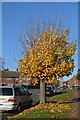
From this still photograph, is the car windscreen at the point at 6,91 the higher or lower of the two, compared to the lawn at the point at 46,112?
higher

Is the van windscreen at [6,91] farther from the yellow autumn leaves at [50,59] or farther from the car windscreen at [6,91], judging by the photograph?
the yellow autumn leaves at [50,59]

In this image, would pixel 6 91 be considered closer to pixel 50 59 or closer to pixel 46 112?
pixel 50 59

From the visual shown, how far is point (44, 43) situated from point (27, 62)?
5.30 feet

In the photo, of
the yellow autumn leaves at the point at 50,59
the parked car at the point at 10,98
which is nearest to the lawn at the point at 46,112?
the parked car at the point at 10,98

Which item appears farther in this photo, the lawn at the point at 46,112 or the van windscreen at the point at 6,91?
the van windscreen at the point at 6,91

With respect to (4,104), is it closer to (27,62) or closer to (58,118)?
(27,62)

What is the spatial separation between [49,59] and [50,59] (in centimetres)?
6

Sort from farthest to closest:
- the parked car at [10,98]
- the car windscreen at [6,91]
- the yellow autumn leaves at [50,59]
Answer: the yellow autumn leaves at [50,59] < the car windscreen at [6,91] < the parked car at [10,98]

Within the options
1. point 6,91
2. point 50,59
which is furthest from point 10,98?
point 50,59

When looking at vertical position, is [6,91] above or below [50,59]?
below

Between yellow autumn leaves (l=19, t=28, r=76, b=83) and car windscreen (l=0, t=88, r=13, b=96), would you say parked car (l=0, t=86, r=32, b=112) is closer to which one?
car windscreen (l=0, t=88, r=13, b=96)

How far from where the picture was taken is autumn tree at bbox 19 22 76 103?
18.6m

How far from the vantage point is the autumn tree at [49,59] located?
1856 centimetres

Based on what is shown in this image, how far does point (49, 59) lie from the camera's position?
18281mm
